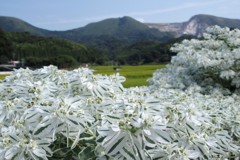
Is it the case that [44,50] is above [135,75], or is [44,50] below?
below

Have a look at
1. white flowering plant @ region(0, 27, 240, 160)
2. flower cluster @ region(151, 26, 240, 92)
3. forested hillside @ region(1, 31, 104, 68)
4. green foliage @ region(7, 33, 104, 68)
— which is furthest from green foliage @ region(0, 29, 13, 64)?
white flowering plant @ region(0, 27, 240, 160)

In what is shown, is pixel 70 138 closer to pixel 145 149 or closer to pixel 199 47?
pixel 145 149

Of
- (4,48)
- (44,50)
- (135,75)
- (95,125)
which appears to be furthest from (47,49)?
(95,125)

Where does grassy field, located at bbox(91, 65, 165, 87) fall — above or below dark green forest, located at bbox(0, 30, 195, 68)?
above

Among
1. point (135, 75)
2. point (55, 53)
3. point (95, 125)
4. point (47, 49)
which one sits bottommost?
point (55, 53)

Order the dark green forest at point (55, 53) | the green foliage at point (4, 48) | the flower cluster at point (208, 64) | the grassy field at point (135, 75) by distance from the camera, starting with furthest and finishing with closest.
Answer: the dark green forest at point (55, 53) < the green foliage at point (4, 48) < the grassy field at point (135, 75) < the flower cluster at point (208, 64)

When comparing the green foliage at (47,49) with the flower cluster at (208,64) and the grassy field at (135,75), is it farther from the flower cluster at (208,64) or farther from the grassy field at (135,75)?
the flower cluster at (208,64)

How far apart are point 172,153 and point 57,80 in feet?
4.35

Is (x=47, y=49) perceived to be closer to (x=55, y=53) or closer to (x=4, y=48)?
(x=55, y=53)

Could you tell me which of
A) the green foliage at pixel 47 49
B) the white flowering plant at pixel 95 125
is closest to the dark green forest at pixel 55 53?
the green foliage at pixel 47 49

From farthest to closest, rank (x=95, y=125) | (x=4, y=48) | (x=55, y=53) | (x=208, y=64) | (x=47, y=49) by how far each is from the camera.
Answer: (x=47, y=49)
(x=55, y=53)
(x=4, y=48)
(x=208, y=64)
(x=95, y=125)

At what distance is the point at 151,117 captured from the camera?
2525mm

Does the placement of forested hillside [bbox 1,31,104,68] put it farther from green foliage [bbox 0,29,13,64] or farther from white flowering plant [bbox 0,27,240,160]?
white flowering plant [bbox 0,27,240,160]

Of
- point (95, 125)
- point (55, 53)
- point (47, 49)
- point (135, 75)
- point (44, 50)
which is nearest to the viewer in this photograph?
point (95, 125)
